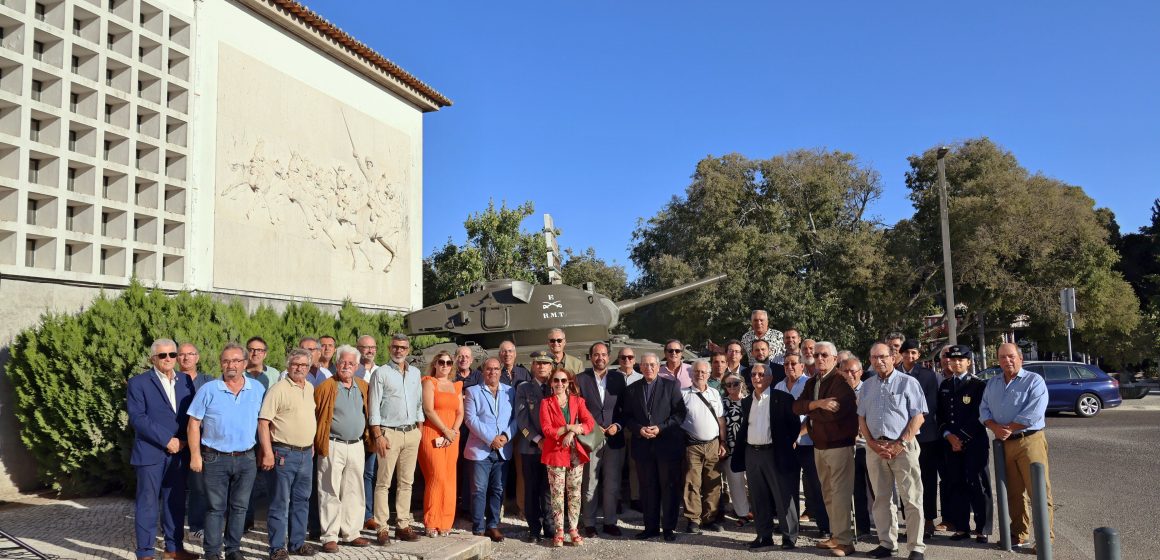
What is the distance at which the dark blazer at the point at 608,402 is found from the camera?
795 centimetres

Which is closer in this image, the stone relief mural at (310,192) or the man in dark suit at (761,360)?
the man in dark suit at (761,360)

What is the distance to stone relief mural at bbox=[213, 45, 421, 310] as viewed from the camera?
15430 millimetres

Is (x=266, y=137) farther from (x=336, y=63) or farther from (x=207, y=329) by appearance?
(x=207, y=329)

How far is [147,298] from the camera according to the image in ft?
36.1

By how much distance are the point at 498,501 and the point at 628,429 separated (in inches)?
56.2

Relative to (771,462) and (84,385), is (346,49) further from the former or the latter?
(771,462)

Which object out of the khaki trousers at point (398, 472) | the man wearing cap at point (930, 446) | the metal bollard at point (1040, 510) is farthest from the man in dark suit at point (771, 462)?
the khaki trousers at point (398, 472)

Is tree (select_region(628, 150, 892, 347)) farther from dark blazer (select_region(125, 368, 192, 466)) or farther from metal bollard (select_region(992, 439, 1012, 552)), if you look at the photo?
dark blazer (select_region(125, 368, 192, 466))

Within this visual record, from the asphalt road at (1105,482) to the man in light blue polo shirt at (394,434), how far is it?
222 inches

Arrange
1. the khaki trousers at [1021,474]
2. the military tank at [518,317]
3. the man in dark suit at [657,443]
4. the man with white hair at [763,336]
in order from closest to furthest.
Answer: the khaki trousers at [1021,474] < the man in dark suit at [657,443] < the man with white hair at [763,336] < the military tank at [518,317]

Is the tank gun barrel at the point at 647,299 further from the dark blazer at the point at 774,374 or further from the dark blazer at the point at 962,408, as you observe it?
the dark blazer at the point at 962,408

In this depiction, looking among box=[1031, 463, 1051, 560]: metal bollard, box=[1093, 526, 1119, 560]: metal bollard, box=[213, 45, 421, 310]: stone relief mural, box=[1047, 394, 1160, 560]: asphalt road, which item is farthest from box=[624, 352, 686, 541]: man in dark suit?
box=[213, 45, 421, 310]: stone relief mural

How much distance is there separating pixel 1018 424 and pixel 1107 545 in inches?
155

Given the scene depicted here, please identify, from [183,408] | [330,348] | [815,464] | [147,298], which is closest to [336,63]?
[147,298]
